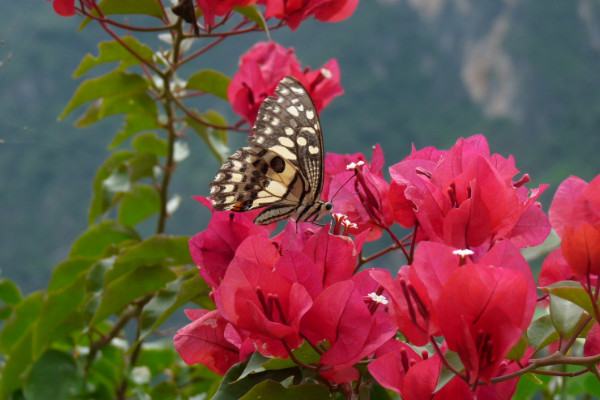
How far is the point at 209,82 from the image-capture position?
1.07 m

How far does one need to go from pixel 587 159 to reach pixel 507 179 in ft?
9.55

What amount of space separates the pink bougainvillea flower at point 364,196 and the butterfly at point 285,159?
38mm

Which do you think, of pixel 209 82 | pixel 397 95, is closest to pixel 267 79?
pixel 209 82

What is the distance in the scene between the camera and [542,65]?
4480mm

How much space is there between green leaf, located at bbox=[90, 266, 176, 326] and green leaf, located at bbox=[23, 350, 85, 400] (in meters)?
0.20

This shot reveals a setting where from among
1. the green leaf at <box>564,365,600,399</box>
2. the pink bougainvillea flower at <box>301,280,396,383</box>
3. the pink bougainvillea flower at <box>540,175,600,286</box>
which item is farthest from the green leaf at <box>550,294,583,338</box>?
the green leaf at <box>564,365,600,399</box>

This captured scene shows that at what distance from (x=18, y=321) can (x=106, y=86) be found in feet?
1.57

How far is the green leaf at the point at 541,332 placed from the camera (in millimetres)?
511

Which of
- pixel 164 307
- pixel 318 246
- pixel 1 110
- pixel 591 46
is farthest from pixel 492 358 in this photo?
pixel 591 46

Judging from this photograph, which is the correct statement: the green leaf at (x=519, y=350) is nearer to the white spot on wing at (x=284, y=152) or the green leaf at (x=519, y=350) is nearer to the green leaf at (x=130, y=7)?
the white spot on wing at (x=284, y=152)

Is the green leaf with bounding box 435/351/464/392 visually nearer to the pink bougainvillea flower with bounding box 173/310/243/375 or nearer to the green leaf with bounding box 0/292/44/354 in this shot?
the pink bougainvillea flower with bounding box 173/310/243/375

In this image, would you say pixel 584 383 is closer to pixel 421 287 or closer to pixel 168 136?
pixel 421 287

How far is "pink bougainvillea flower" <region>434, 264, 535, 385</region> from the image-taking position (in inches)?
15.5

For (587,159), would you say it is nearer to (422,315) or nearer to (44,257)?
(44,257)
